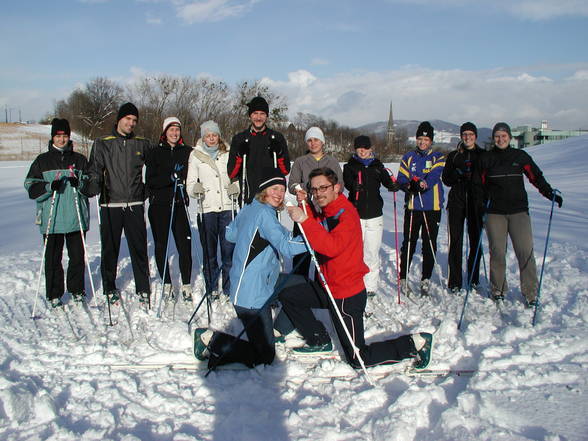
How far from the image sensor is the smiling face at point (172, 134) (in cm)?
558

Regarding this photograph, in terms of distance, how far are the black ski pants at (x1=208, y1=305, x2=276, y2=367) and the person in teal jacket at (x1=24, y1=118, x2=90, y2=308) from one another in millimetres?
2403

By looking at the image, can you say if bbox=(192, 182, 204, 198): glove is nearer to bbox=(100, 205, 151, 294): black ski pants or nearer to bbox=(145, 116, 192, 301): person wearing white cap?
bbox=(145, 116, 192, 301): person wearing white cap

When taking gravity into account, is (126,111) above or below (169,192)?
above

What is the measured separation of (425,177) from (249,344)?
3.22 m

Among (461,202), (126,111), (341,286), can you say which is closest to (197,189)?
(126,111)

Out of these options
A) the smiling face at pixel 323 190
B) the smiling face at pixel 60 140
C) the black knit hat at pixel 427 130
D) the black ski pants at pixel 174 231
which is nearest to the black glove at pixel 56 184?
the smiling face at pixel 60 140

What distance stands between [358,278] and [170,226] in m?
2.68

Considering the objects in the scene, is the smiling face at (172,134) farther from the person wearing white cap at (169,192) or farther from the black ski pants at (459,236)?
the black ski pants at (459,236)

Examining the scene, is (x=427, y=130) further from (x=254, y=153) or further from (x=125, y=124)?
(x=125, y=124)

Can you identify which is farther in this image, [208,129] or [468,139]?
[468,139]

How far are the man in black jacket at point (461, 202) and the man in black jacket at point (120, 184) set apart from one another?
3.87 metres

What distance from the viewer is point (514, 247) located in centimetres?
529

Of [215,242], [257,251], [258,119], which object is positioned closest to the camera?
[257,251]

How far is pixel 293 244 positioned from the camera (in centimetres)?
394
